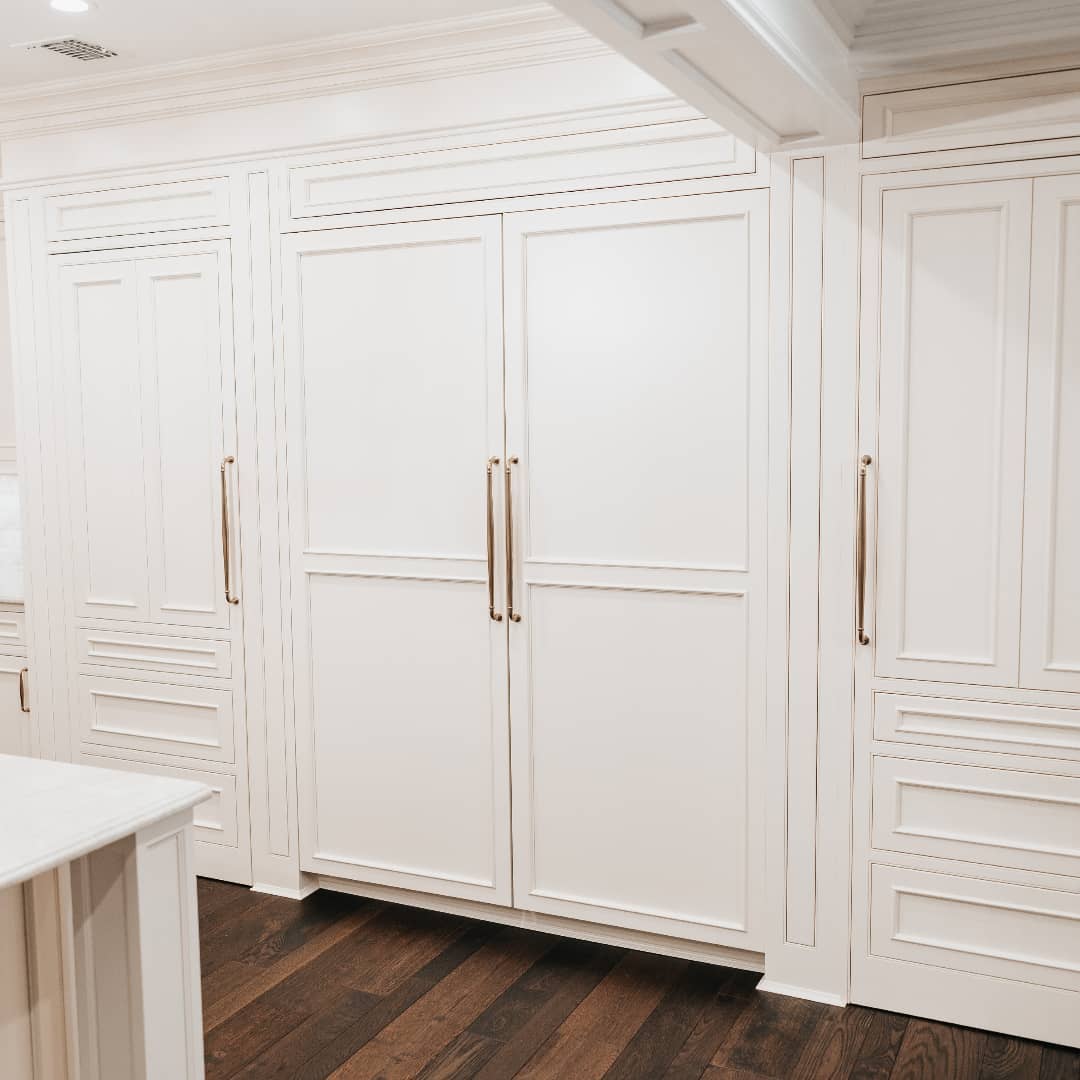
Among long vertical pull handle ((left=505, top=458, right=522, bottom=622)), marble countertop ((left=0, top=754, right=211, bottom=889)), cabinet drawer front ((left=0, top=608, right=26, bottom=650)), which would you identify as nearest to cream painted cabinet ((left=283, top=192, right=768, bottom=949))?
long vertical pull handle ((left=505, top=458, right=522, bottom=622))

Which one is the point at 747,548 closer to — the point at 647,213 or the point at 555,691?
the point at 555,691

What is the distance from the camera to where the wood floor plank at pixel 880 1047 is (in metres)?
2.56

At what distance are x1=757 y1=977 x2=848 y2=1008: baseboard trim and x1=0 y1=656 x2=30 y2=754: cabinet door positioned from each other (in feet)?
8.61

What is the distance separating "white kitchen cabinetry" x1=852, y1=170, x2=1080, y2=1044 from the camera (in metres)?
2.55

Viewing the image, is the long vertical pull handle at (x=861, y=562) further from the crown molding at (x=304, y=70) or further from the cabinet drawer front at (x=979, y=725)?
the crown molding at (x=304, y=70)

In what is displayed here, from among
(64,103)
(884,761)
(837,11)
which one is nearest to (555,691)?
(884,761)

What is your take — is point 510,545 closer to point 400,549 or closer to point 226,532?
point 400,549

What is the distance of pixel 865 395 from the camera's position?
2.71 metres

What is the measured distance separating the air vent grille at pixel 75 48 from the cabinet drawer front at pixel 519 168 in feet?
2.01

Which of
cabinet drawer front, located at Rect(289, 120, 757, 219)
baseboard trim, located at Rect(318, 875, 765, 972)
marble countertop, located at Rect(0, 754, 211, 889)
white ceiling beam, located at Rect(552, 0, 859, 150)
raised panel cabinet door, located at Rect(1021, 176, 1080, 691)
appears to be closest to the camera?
marble countertop, located at Rect(0, 754, 211, 889)

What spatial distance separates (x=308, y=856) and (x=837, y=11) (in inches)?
107

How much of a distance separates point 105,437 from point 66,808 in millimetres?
2111

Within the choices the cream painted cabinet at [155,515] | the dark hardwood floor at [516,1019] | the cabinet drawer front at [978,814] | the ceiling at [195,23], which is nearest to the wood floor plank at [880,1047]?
the dark hardwood floor at [516,1019]

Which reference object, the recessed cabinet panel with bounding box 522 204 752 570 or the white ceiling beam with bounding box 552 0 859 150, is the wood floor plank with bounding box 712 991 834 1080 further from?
the white ceiling beam with bounding box 552 0 859 150
